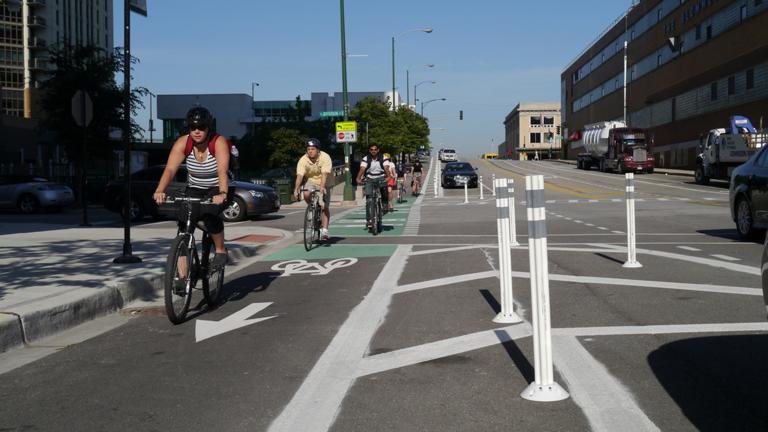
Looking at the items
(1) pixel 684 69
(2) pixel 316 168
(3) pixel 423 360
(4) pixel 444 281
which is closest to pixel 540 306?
(3) pixel 423 360

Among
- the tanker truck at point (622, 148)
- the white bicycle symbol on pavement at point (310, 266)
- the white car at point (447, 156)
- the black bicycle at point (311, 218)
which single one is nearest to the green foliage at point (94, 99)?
the black bicycle at point (311, 218)

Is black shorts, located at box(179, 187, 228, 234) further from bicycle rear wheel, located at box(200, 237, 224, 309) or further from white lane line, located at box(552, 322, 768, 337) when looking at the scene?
white lane line, located at box(552, 322, 768, 337)

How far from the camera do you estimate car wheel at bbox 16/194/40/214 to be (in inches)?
1035

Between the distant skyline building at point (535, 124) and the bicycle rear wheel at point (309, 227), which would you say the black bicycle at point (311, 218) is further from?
the distant skyline building at point (535, 124)

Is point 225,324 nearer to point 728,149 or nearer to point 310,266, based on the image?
point 310,266

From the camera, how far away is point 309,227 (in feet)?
42.8

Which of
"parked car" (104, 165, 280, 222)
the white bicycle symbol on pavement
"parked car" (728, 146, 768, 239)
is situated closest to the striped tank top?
the white bicycle symbol on pavement

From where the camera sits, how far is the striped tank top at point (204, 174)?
7.40 meters

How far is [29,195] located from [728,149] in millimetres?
30169

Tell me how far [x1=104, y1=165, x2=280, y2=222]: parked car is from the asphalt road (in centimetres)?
1100

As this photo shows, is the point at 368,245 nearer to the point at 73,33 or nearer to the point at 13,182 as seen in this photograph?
the point at 13,182

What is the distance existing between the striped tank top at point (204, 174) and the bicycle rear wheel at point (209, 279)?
0.52 m

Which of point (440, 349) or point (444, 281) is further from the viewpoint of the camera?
point (444, 281)

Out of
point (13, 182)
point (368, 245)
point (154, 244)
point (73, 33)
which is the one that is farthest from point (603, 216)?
point (73, 33)
